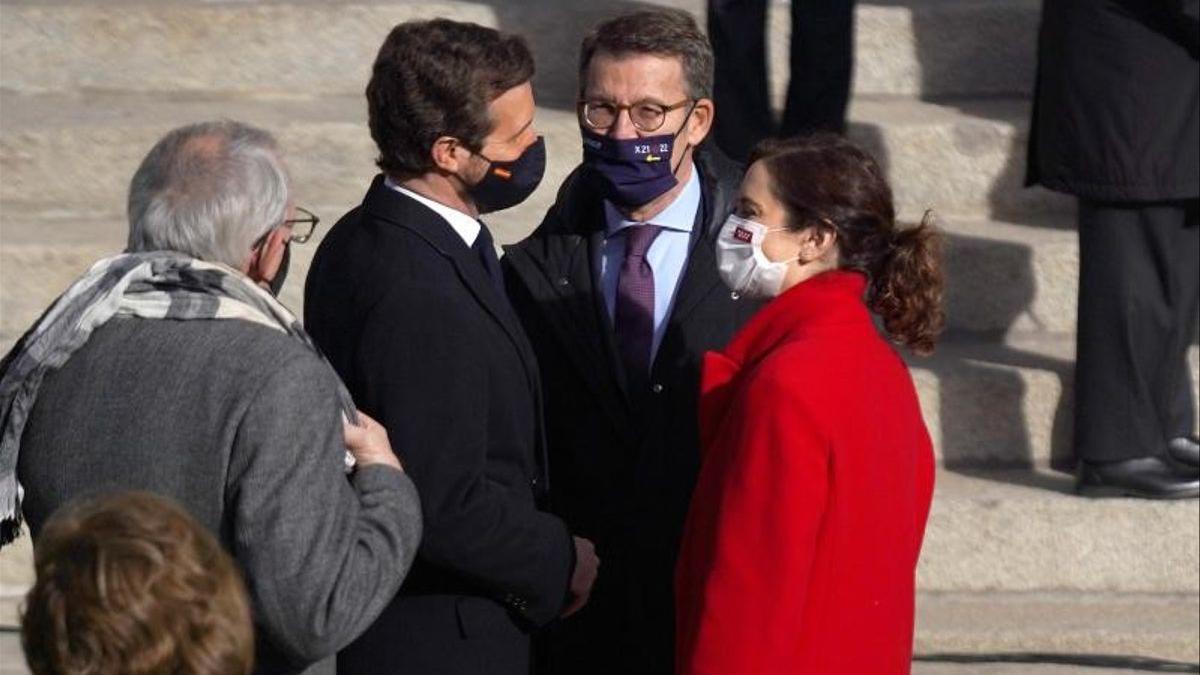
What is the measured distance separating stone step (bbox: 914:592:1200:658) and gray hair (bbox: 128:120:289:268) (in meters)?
2.49

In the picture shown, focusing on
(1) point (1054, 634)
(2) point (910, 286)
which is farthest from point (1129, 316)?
(2) point (910, 286)

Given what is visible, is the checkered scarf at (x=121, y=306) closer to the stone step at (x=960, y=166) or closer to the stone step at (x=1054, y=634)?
the stone step at (x=1054, y=634)

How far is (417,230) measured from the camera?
3.01 meters

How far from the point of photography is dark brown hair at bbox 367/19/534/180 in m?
2.98

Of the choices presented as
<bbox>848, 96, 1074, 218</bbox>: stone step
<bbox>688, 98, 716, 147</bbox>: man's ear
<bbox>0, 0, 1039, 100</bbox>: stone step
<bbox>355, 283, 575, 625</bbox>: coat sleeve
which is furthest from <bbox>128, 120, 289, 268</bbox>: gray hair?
<bbox>0, 0, 1039, 100</bbox>: stone step

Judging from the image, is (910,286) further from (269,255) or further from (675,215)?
(269,255)

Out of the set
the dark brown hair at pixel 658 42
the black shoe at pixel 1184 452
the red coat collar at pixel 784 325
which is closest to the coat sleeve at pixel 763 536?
the red coat collar at pixel 784 325

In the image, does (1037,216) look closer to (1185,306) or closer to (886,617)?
(1185,306)

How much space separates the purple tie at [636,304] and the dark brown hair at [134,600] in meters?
1.47

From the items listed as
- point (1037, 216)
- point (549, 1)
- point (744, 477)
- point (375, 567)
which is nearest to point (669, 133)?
point (744, 477)

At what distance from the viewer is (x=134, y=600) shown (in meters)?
1.95

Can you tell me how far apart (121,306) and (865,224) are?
105cm

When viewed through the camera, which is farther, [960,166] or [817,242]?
[960,166]

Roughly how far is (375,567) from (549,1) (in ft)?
12.6
